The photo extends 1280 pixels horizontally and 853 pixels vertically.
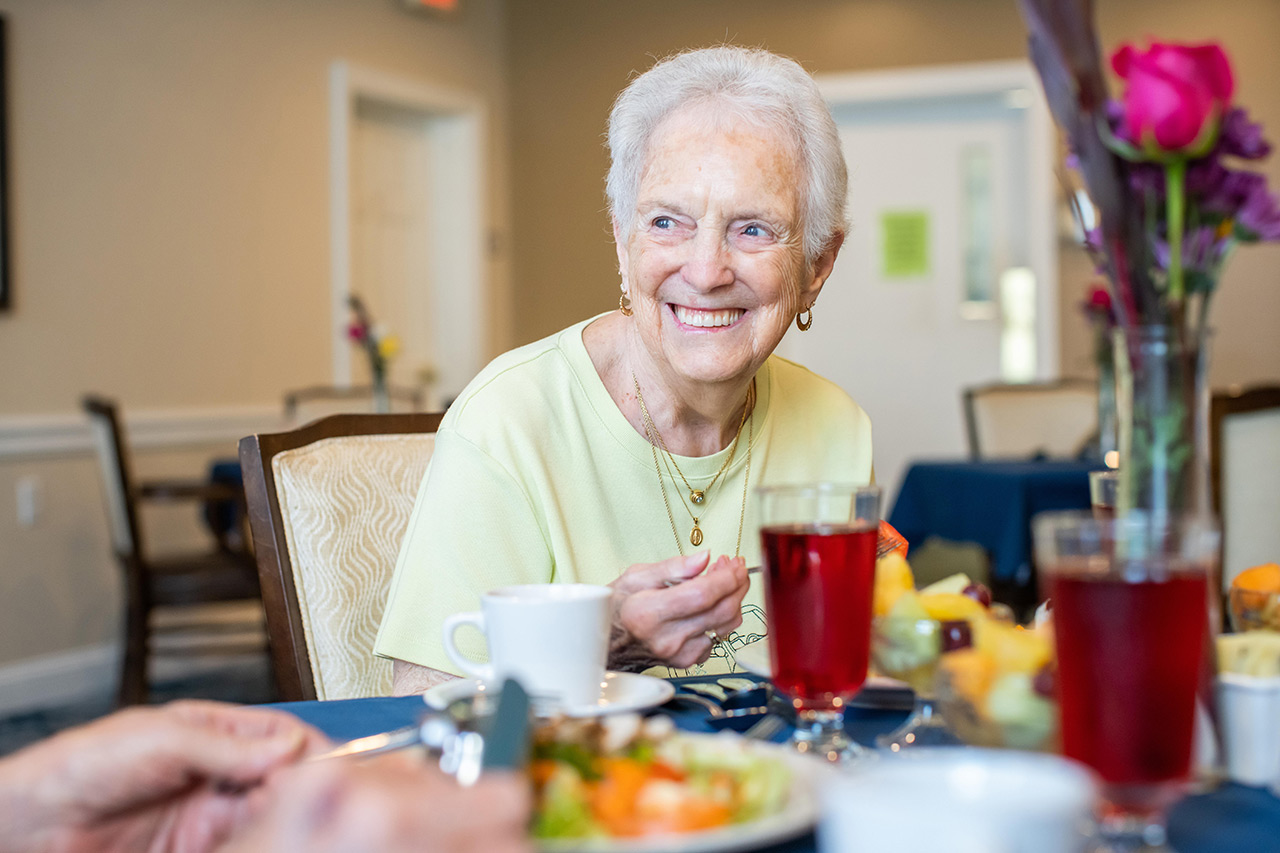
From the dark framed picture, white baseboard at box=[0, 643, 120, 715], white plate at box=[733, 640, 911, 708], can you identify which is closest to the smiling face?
white plate at box=[733, 640, 911, 708]

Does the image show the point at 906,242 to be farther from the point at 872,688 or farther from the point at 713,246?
the point at 872,688

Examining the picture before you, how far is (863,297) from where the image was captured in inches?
248

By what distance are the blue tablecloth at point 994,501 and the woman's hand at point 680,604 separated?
2648mm

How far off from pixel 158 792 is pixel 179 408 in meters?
4.39

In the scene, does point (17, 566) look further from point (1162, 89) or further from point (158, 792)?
point (1162, 89)

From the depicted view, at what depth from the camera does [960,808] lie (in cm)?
47

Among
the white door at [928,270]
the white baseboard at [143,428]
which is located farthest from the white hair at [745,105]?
the white door at [928,270]

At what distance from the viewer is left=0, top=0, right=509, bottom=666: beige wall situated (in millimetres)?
4207

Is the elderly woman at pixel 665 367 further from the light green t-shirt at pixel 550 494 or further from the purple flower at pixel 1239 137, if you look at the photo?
the purple flower at pixel 1239 137

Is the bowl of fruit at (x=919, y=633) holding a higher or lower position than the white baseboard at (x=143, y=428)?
lower

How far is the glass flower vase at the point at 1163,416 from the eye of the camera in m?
0.68

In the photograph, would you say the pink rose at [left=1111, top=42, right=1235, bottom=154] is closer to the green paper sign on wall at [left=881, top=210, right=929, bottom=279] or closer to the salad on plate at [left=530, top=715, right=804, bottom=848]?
the salad on plate at [left=530, top=715, right=804, bottom=848]

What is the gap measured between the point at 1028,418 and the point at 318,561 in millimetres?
3711

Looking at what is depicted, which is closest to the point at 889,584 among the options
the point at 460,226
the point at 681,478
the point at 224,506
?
the point at 681,478
